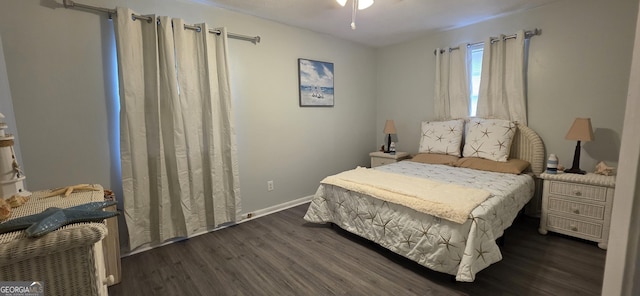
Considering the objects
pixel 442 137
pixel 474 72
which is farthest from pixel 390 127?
pixel 474 72

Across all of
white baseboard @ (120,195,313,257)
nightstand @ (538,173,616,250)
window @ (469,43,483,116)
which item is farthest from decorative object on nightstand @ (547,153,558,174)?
white baseboard @ (120,195,313,257)

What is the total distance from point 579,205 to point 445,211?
1.52 metres

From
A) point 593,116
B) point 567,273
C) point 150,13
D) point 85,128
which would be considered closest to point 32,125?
point 85,128

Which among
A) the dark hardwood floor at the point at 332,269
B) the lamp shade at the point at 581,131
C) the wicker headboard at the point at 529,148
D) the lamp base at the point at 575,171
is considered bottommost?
the dark hardwood floor at the point at 332,269

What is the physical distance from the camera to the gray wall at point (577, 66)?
2314 millimetres

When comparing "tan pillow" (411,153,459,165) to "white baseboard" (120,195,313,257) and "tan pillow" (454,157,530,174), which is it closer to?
"tan pillow" (454,157,530,174)

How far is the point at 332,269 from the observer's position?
1.98m

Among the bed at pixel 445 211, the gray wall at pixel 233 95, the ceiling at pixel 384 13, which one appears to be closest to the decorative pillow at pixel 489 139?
the bed at pixel 445 211

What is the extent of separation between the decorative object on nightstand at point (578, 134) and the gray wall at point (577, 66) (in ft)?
0.72

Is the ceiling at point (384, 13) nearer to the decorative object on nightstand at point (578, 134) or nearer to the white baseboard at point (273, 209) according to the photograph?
the decorative object on nightstand at point (578, 134)

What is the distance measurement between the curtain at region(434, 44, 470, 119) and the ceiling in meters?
0.36

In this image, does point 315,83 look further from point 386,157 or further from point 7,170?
point 7,170

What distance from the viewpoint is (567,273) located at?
185 centimetres

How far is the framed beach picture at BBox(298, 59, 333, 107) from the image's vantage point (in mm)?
3297
